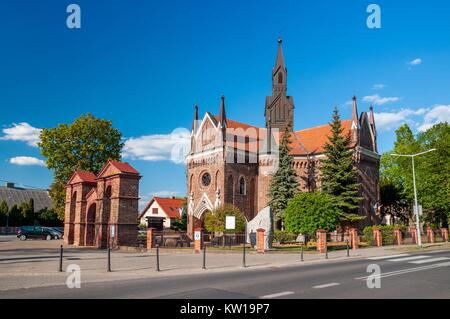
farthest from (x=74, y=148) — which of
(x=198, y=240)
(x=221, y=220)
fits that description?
(x=198, y=240)

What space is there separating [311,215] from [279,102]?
27825mm

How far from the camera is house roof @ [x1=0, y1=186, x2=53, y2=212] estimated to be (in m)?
74.2

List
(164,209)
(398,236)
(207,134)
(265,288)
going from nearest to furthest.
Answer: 1. (265,288)
2. (398,236)
3. (207,134)
4. (164,209)

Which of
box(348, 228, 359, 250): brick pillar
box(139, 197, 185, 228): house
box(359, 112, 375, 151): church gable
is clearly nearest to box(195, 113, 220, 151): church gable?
box(359, 112, 375, 151): church gable

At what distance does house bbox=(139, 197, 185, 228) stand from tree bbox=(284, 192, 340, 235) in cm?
5045

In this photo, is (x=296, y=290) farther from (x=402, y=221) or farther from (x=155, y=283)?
(x=402, y=221)

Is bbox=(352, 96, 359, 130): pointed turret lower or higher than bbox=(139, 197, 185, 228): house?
higher

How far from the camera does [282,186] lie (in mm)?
38656

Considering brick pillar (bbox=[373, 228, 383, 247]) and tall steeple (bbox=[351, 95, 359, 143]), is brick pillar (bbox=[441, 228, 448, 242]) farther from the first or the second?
tall steeple (bbox=[351, 95, 359, 143])

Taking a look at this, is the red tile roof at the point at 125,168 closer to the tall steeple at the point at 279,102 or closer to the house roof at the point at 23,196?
the tall steeple at the point at 279,102

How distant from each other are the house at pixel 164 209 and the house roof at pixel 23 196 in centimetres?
1958

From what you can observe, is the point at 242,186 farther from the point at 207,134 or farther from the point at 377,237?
the point at 377,237

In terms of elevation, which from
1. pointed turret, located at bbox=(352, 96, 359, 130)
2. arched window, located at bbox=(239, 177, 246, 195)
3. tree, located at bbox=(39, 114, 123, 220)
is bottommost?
arched window, located at bbox=(239, 177, 246, 195)

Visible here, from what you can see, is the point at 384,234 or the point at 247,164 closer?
the point at 384,234
